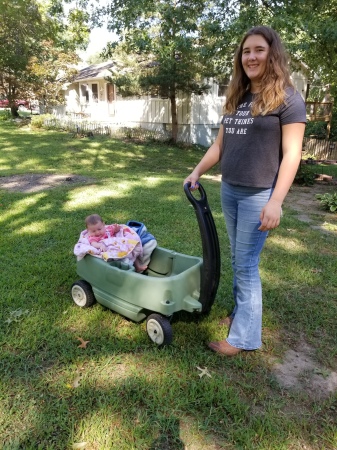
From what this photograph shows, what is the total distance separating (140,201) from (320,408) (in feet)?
14.6

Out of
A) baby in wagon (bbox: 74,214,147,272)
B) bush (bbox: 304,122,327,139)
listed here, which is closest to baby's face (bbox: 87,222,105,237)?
baby in wagon (bbox: 74,214,147,272)

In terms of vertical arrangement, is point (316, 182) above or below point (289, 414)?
below

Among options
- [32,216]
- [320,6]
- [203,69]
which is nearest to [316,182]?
[320,6]

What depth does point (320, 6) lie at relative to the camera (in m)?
9.48

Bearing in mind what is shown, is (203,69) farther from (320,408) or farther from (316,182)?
(320,408)

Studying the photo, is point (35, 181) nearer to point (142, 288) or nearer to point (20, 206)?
point (20, 206)

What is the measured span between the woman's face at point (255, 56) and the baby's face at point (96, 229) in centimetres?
160

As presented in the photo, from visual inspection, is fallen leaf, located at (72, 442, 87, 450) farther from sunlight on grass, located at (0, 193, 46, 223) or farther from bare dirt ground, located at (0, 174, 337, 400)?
sunlight on grass, located at (0, 193, 46, 223)

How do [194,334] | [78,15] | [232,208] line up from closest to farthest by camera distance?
[232,208]
[194,334]
[78,15]

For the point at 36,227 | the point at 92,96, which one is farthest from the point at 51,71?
the point at 36,227

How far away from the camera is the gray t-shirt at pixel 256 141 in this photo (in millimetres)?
1854

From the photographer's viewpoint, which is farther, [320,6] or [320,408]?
[320,6]

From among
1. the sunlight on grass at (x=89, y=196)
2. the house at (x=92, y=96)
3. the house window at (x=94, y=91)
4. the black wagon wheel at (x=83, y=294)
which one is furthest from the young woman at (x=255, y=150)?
the house window at (x=94, y=91)

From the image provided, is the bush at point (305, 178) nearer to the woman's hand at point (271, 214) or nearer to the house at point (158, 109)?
the house at point (158, 109)
